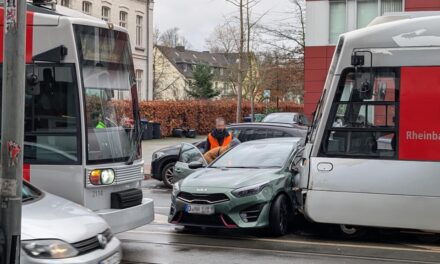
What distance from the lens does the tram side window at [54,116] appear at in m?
7.18

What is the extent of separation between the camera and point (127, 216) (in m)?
7.43

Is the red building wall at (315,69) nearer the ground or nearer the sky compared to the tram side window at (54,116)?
nearer the sky

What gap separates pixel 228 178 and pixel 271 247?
1342 millimetres

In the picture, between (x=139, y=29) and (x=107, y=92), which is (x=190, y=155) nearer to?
(x=107, y=92)

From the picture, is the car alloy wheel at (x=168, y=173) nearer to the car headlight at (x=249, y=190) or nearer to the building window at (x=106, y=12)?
the car headlight at (x=249, y=190)

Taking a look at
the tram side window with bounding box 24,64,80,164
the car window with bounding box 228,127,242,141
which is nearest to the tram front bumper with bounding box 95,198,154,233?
the tram side window with bounding box 24,64,80,164

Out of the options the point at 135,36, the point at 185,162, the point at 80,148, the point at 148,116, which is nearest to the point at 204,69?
the point at 135,36

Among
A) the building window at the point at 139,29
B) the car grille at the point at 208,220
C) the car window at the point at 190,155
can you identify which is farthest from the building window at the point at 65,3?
the car grille at the point at 208,220

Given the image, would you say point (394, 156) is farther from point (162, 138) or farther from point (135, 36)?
point (135, 36)

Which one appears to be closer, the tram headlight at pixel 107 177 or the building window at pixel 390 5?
the tram headlight at pixel 107 177

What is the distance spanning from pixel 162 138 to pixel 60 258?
27.2 meters

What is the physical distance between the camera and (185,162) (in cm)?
1102

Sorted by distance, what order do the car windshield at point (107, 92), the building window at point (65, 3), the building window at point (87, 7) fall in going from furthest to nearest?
the building window at point (87, 7)
the building window at point (65, 3)
the car windshield at point (107, 92)

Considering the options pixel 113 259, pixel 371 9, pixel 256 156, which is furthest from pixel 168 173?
pixel 371 9
